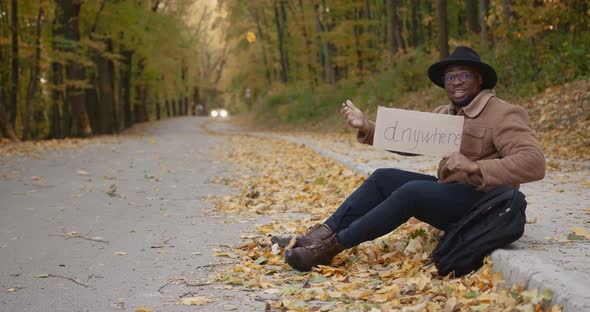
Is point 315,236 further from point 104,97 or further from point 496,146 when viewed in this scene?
point 104,97

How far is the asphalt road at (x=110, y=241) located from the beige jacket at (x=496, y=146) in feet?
5.54

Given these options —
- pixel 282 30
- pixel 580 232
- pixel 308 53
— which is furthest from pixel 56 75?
pixel 580 232

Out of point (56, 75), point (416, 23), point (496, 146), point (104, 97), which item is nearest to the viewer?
point (496, 146)

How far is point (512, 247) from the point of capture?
4289 mm

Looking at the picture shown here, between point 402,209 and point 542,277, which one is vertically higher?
point 402,209

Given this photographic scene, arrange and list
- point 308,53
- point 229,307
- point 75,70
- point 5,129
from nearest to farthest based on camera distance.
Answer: point 229,307, point 5,129, point 75,70, point 308,53

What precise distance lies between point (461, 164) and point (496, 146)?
0.32 meters

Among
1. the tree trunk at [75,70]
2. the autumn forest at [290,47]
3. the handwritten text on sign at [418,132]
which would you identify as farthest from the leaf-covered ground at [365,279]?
the tree trunk at [75,70]

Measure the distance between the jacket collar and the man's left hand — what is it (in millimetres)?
409

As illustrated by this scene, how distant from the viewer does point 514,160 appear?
13.6ft

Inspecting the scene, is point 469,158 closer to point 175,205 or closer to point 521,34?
point 175,205

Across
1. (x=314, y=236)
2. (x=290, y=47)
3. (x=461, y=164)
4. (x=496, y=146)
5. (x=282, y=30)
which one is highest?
(x=282, y=30)

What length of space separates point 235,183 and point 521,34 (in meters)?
11.0

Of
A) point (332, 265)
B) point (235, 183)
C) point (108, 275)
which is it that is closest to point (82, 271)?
point (108, 275)
